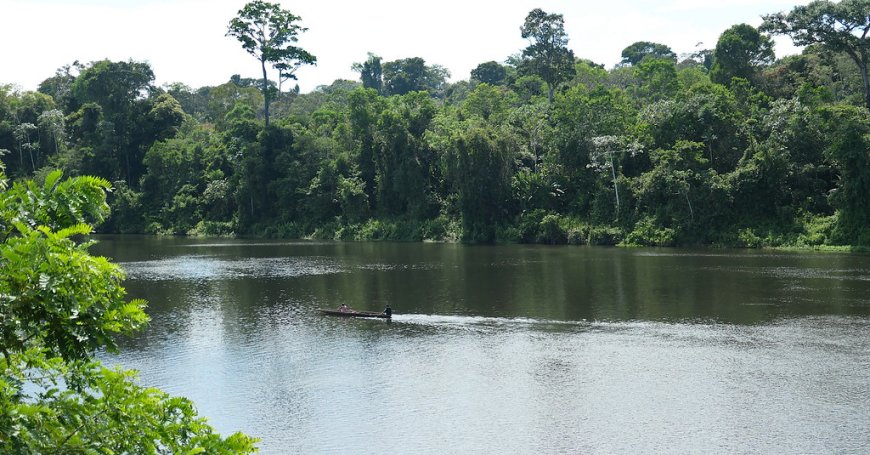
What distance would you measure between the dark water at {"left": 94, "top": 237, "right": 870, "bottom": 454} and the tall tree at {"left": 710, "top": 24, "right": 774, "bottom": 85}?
24.4 metres

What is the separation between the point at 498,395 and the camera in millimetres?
20453

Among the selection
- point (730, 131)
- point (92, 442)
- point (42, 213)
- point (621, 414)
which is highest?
point (730, 131)

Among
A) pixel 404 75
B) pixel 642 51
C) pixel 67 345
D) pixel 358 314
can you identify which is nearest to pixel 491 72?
pixel 404 75

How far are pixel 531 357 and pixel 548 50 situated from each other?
5058 cm

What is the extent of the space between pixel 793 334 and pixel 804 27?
36.7m

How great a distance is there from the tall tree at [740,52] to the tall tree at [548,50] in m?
12.9

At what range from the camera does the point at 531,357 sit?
24078mm

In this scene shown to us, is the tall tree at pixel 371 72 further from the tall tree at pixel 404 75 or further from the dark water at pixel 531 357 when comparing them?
the dark water at pixel 531 357

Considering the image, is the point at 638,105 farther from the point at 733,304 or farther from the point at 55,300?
the point at 55,300

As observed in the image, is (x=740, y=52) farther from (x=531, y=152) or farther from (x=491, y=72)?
(x=491, y=72)

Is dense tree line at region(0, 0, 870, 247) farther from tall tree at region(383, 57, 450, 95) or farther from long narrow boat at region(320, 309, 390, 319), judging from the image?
long narrow boat at region(320, 309, 390, 319)

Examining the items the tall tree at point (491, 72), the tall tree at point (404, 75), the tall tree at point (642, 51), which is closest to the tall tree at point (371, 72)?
the tall tree at point (404, 75)

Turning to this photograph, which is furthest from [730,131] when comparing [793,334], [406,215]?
[793,334]

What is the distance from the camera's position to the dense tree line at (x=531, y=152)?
52000mm
